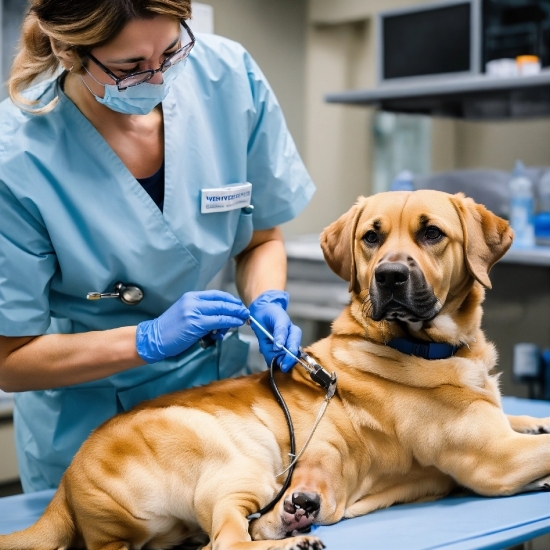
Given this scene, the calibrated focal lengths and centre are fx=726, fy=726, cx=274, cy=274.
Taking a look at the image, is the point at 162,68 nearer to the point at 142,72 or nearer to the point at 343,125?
the point at 142,72

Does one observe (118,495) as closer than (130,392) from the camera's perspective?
Yes

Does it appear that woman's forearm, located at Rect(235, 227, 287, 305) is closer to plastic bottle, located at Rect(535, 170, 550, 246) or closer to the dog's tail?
the dog's tail

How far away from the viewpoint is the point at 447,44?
348 centimetres

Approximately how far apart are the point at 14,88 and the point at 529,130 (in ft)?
11.4

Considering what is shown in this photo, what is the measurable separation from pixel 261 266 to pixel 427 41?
2.26m

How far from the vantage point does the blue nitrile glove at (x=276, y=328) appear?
146cm

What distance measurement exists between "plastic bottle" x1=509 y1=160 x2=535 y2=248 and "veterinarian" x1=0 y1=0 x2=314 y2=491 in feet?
6.11

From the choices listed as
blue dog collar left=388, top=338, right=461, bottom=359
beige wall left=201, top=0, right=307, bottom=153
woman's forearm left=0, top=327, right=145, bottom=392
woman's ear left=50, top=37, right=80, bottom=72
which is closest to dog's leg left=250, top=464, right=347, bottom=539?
blue dog collar left=388, top=338, right=461, bottom=359

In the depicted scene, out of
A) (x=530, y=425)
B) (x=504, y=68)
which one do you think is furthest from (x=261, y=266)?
(x=504, y=68)

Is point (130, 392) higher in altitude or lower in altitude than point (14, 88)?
lower

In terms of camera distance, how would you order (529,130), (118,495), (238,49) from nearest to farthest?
(118,495) < (238,49) < (529,130)

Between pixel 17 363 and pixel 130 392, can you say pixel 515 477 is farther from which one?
pixel 17 363

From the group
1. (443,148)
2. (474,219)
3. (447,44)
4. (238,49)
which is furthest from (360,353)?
(443,148)

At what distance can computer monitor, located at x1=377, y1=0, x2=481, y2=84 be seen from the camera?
3385mm
